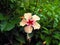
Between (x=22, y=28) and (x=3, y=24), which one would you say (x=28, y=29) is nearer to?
(x=22, y=28)

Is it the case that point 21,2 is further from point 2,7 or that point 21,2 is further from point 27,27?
point 27,27

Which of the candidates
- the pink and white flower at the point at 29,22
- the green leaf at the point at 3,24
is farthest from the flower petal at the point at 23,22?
the green leaf at the point at 3,24

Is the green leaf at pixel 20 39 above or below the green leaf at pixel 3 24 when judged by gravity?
below

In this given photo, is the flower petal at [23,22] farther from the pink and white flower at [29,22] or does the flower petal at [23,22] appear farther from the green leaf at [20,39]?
the green leaf at [20,39]

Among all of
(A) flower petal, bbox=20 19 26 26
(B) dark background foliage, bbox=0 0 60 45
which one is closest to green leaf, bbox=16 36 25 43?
(B) dark background foliage, bbox=0 0 60 45

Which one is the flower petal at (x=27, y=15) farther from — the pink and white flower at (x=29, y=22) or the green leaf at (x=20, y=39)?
the green leaf at (x=20, y=39)

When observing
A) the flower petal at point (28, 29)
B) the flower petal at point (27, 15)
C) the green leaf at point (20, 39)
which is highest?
the flower petal at point (27, 15)

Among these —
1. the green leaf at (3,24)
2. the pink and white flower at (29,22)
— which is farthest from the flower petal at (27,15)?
the green leaf at (3,24)
